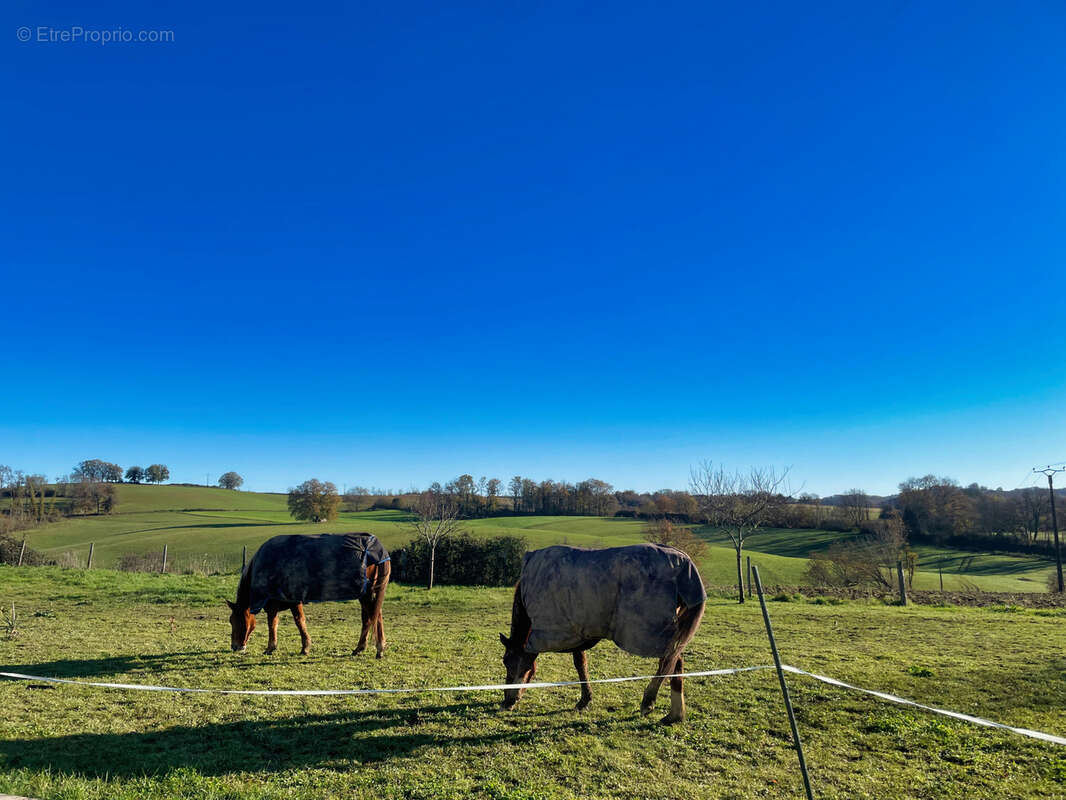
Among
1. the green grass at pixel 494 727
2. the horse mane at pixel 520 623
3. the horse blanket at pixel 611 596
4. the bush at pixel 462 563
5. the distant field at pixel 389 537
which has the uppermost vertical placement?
the horse blanket at pixel 611 596

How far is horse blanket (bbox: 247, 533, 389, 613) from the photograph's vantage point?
9680mm

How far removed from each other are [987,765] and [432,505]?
2350cm

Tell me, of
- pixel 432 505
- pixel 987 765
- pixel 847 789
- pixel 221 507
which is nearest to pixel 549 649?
pixel 847 789

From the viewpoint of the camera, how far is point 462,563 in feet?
83.8

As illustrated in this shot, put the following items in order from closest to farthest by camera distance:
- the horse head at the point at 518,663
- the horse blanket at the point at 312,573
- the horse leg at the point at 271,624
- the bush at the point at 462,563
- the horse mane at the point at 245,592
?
the horse head at the point at 518,663, the horse blanket at the point at 312,573, the horse leg at the point at 271,624, the horse mane at the point at 245,592, the bush at the point at 462,563

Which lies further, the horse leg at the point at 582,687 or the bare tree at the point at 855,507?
the bare tree at the point at 855,507

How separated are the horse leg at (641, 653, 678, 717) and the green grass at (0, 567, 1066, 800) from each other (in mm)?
186

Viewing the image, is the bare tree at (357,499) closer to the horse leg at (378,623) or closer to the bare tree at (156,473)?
the bare tree at (156,473)

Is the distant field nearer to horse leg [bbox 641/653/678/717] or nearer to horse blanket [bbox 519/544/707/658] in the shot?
horse blanket [bbox 519/544/707/658]

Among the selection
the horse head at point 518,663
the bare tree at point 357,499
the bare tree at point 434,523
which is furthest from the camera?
the bare tree at point 357,499

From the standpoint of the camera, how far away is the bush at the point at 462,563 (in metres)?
25.2

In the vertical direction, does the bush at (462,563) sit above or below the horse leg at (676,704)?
below

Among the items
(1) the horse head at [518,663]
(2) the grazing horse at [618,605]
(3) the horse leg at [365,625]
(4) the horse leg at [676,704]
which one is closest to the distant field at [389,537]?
(3) the horse leg at [365,625]

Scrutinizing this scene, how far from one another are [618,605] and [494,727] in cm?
198
